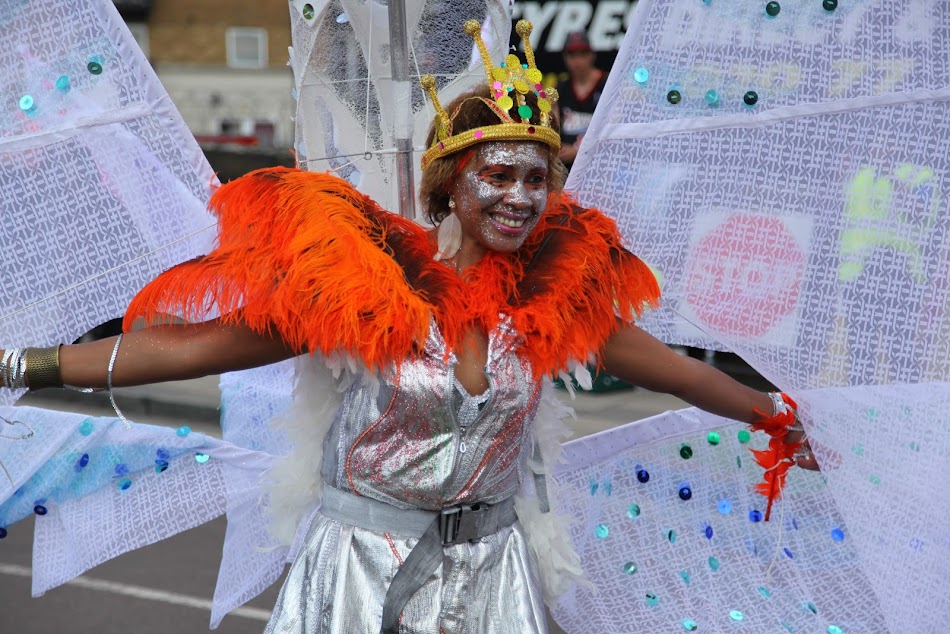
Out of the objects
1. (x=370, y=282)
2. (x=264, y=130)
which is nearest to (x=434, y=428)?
(x=370, y=282)

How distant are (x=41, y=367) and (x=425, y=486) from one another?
0.73 m

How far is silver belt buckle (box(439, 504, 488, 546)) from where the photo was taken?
2.18m

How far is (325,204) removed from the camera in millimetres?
2170


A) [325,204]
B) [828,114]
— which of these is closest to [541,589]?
[325,204]

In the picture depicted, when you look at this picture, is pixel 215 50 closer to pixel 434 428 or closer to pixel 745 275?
pixel 745 275

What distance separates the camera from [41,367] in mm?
2141

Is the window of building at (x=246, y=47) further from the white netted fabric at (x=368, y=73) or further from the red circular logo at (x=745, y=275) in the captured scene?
the red circular logo at (x=745, y=275)

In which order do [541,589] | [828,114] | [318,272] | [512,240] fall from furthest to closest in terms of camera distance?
[828,114] < [541,589] < [512,240] < [318,272]

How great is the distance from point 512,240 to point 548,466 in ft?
1.85

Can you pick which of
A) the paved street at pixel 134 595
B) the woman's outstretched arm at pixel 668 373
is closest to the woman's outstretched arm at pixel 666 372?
the woman's outstretched arm at pixel 668 373

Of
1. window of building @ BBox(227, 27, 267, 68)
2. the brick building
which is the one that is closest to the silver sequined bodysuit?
the brick building

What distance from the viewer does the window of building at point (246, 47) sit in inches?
1062

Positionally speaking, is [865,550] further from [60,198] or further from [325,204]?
[60,198]

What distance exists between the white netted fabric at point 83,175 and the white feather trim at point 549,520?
3.07 ft
